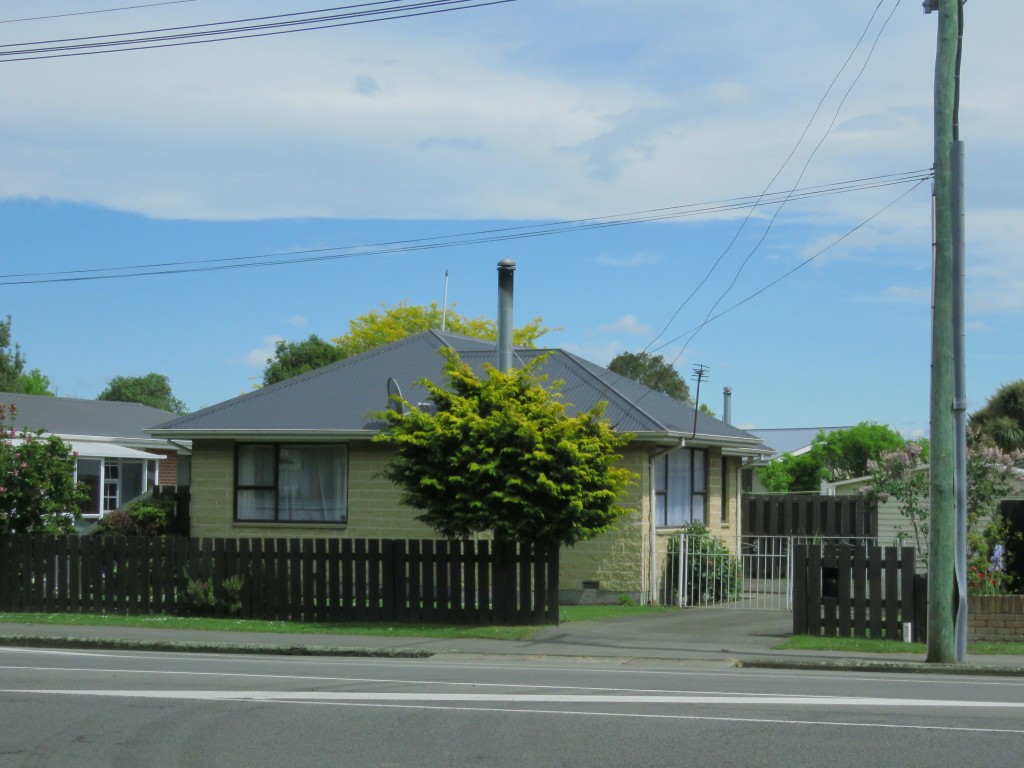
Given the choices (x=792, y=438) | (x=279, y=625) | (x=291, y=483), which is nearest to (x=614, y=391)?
(x=291, y=483)

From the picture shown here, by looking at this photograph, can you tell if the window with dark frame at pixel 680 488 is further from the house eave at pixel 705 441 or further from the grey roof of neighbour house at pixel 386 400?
the grey roof of neighbour house at pixel 386 400

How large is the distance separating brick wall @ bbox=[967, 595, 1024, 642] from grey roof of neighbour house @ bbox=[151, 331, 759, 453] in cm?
678

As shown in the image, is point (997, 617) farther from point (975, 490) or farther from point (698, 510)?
point (698, 510)

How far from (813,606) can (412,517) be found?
8.55m

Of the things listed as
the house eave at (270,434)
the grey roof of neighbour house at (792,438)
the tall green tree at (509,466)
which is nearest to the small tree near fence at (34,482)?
the house eave at (270,434)

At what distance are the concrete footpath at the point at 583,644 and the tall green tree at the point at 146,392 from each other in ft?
A: 245

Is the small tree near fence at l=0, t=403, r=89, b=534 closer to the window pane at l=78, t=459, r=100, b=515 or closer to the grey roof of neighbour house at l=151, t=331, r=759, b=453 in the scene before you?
the grey roof of neighbour house at l=151, t=331, r=759, b=453

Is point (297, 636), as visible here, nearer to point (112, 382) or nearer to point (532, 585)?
point (532, 585)

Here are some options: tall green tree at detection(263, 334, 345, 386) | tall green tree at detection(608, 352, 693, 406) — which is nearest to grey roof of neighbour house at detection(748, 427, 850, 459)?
tall green tree at detection(608, 352, 693, 406)

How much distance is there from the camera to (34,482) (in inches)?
808

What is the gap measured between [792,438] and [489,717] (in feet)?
170

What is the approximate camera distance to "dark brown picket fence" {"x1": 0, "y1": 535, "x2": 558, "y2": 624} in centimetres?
1838

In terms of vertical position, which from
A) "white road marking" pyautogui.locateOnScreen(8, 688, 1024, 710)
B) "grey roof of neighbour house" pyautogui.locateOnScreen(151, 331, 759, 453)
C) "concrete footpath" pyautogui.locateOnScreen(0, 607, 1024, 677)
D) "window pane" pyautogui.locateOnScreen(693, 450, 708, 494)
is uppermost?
"grey roof of neighbour house" pyautogui.locateOnScreen(151, 331, 759, 453)

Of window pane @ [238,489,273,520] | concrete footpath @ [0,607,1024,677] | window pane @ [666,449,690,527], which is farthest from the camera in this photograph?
window pane @ [666,449,690,527]
